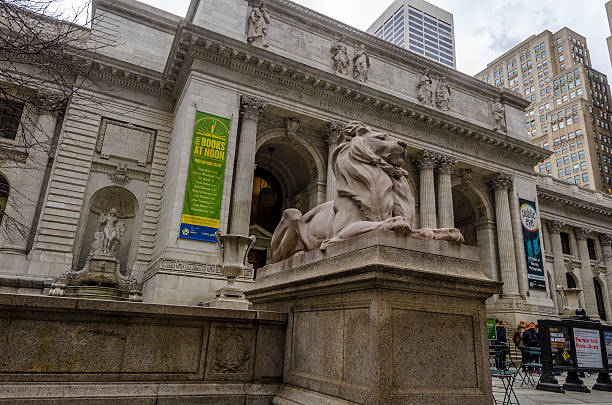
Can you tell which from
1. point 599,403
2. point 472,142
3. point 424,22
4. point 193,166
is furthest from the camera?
point 424,22

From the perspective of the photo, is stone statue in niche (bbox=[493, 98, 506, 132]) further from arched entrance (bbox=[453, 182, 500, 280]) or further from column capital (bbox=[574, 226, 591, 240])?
column capital (bbox=[574, 226, 591, 240])

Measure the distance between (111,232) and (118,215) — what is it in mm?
1350

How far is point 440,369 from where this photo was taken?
396 cm

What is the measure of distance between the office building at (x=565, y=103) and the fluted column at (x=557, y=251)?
36363 mm

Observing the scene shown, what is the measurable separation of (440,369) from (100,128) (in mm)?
20977

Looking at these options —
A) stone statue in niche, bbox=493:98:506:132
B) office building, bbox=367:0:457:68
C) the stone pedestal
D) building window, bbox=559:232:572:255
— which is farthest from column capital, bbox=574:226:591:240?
office building, bbox=367:0:457:68

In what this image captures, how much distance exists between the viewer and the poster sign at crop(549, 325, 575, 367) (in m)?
10.6

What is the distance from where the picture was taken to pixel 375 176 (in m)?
5.16

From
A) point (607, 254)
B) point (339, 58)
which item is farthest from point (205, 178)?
point (607, 254)

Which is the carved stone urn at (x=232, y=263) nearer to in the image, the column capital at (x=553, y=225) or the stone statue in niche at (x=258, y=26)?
the stone statue in niche at (x=258, y=26)

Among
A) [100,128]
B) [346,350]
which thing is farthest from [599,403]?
[100,128]

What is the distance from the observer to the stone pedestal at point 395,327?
12.2ft

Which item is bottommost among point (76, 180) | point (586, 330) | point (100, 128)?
point (586, 330)

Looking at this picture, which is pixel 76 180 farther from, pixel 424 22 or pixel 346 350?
pixel 424 22
